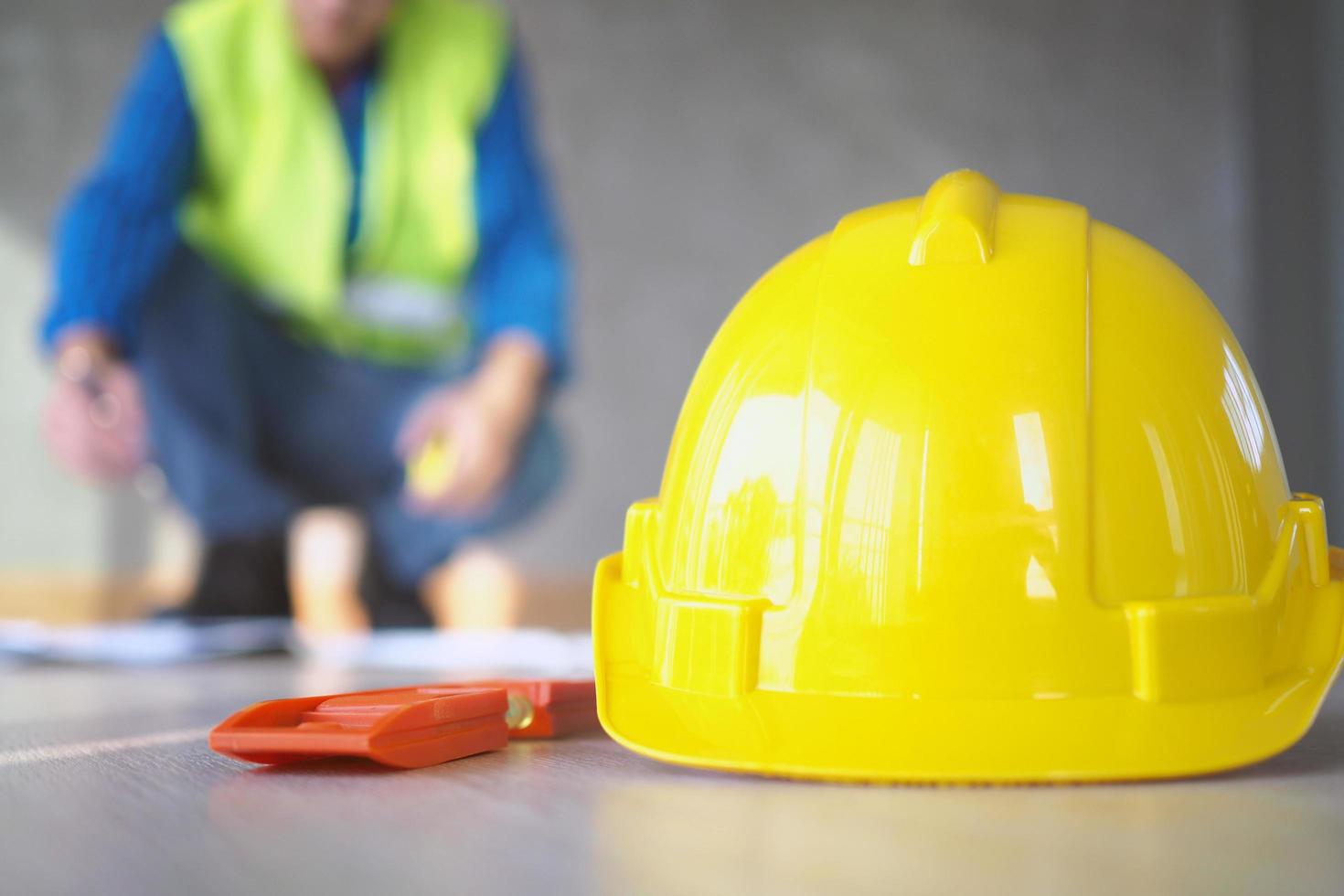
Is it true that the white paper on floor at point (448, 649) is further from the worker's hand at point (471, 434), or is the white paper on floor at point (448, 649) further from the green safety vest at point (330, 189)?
the green safety vest at point (330, 189)

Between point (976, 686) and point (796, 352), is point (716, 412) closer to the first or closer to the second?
point (796, 352)

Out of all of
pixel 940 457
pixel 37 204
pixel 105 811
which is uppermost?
pixel 37 204

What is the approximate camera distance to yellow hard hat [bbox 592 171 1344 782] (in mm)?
604

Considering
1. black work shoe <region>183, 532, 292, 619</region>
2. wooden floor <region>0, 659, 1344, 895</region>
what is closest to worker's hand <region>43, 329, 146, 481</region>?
black work shoe <region>183, 532, 292, 619</region>

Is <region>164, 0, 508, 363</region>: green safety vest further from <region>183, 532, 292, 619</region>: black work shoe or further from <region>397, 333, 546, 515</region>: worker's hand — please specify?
<region>183, 532, 292, 619</region>: black work shoe

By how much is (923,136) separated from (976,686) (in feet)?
6.30

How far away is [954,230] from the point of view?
26.0 inches

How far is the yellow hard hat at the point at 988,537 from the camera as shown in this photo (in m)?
0.60

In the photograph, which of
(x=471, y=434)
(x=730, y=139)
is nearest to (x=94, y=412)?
(x=471, y=434)

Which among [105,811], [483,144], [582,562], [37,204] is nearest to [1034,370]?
[105,811]

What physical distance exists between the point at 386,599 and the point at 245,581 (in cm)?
27

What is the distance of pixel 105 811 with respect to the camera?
0.58 metres

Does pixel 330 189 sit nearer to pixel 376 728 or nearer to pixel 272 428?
pixel 272 428

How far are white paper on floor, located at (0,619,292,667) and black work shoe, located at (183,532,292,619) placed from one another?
25mm
